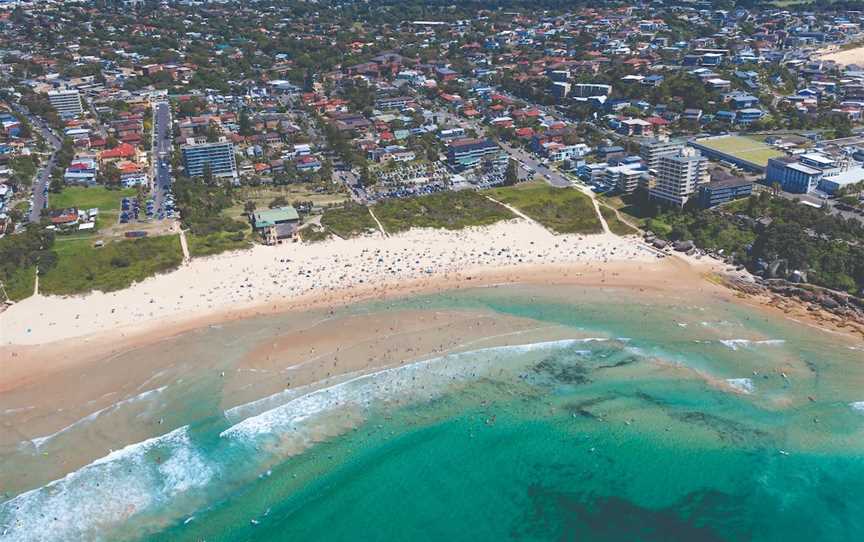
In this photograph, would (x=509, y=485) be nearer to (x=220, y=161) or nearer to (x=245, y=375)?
(x=245, y=375)

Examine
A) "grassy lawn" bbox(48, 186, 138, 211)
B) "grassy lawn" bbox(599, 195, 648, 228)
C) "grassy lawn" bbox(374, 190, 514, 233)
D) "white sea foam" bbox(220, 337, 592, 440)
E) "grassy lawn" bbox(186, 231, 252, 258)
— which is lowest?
"white sea foam" bbox(220, 337, 592, 440)

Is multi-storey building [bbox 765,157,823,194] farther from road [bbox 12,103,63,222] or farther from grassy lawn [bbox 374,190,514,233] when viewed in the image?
road [bbox 12,103,63,222]

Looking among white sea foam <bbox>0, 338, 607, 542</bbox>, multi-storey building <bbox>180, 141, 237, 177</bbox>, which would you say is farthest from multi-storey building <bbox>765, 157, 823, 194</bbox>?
multi-storey building <bbox>180, 141, 237, 177</bbox>

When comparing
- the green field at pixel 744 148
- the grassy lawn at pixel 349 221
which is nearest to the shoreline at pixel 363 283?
the grassy lawn at pixel 349 221

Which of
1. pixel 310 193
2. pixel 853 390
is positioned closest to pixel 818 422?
pixel 853 390

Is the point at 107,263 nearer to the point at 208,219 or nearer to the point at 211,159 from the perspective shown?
the point at 208,219

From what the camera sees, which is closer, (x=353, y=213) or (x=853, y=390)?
A: (x=853, y=390)
